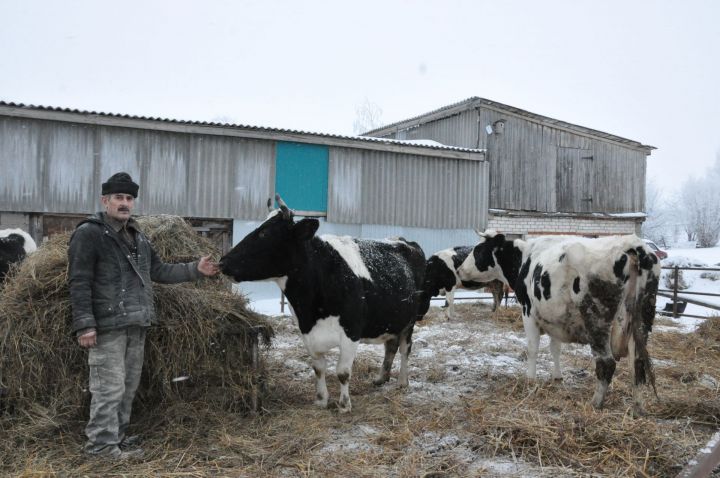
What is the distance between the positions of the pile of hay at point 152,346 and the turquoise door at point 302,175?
917 cm

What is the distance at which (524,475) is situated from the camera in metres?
3.67

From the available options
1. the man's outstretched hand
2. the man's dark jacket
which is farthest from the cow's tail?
the man's dark jacket

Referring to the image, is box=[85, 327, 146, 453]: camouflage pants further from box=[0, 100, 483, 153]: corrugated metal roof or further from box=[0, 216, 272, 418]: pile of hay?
box=[0, 100, 483, 153]: corrugated metal roof

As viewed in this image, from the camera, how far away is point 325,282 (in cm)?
514

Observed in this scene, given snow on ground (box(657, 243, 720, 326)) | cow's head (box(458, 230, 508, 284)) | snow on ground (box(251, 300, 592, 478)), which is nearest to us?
snow on ground (box(251, 300, 592, 478))

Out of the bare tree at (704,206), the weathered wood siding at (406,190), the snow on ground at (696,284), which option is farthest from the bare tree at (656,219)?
the weathered wood siding at (406,190)

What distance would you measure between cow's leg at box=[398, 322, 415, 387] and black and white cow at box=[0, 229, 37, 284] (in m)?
5.60

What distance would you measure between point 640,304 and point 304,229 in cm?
324

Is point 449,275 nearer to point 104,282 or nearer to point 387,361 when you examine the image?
point 387,361

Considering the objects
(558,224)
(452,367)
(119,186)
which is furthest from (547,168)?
(119,186)

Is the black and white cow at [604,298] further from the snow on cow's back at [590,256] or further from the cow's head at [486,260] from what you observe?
the cow's head at [486,260]

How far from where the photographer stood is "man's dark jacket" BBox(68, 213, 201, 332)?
367 centimetres

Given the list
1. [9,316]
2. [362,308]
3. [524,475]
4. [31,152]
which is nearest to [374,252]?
[362,308]

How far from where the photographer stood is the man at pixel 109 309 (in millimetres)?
3701
